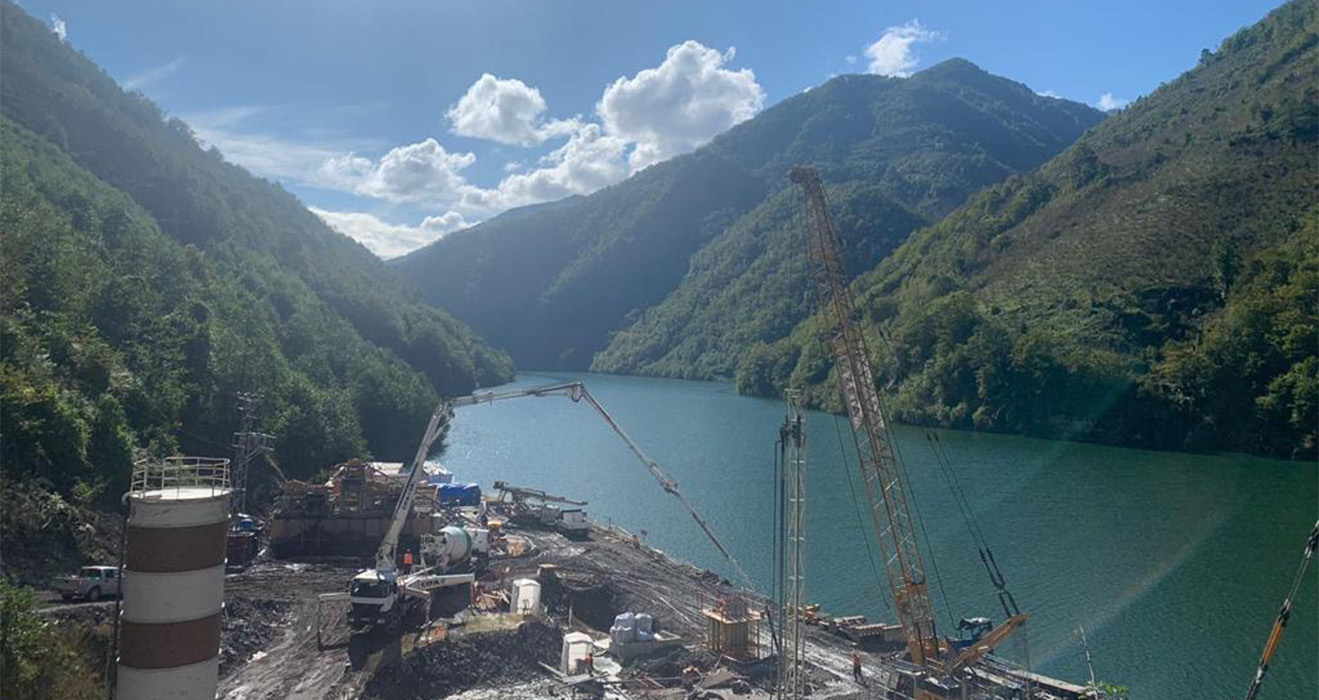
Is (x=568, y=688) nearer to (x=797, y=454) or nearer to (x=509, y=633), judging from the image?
(x=509, y=633)

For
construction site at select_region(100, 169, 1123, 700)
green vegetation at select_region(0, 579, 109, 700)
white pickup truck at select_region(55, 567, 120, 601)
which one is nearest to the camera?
green vegetation at select_region(0, 579, 109, 700)

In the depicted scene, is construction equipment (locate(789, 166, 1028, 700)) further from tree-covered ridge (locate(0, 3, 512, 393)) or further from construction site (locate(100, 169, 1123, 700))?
tree-covered ridge (locate(0, 3, 512, 393))

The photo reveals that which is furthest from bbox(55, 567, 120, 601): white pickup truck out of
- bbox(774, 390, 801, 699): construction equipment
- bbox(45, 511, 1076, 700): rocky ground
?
bbox(774, 390, 801, 699): construction equipment

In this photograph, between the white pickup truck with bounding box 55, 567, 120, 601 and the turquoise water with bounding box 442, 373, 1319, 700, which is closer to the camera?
the white pickup truck with bounding box 55, 567, 120, 601

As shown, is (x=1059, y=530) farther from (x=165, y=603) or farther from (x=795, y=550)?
(x=165, y=603)

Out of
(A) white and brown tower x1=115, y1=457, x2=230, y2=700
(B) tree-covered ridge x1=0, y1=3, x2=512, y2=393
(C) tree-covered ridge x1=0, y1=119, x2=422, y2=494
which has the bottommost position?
(A) white and brown tower x1=115, y1=457, x2=230, y2=700

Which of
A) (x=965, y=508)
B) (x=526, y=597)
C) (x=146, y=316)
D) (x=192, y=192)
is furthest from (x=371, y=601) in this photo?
(x=192, y=192)

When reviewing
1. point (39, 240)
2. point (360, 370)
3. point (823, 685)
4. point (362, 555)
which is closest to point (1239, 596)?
point (823, 685)
